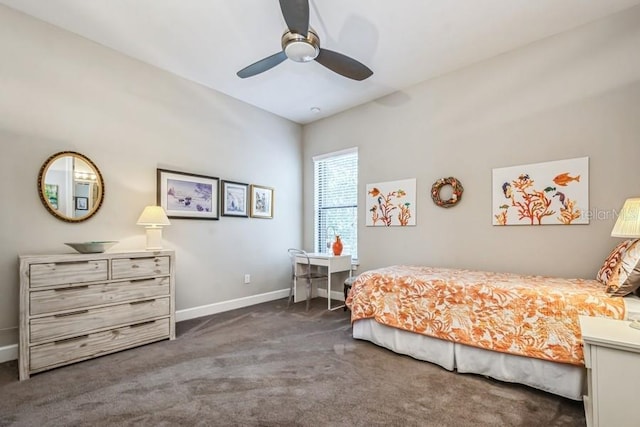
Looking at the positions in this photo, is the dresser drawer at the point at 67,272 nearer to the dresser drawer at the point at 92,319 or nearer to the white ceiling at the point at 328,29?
the dresser drawer at the point at 92,319

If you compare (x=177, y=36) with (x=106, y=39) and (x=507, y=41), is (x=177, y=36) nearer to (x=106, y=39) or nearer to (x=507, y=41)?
(x=106, y=39)

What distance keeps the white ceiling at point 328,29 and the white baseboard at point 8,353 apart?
2.77 m

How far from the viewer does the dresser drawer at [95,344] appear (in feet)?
7.49

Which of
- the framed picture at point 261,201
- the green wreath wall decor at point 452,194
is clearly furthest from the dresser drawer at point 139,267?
the green wreath wall decor at point 452,194

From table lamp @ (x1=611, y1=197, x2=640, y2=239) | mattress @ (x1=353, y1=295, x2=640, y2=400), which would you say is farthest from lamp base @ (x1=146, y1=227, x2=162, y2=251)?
table lamp @ (x1=611, y1=197, x2=640, y2=239)

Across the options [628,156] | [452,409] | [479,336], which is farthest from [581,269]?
[452,409]

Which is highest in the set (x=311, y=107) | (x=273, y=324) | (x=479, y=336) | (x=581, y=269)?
(x=311, y=107)

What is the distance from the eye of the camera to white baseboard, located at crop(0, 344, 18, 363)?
245 cm

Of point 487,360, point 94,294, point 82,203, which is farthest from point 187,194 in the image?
point 487,360

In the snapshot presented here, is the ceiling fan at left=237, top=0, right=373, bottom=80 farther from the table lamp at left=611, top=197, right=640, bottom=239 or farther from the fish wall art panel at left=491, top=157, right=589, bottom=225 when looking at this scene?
the table lamp at left=611, top=197, right=640, bottom=239

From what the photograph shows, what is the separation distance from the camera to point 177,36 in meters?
2.81

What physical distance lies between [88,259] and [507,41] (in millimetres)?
4200

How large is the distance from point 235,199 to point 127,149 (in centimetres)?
137

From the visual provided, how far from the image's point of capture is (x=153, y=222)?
298 centimetres
